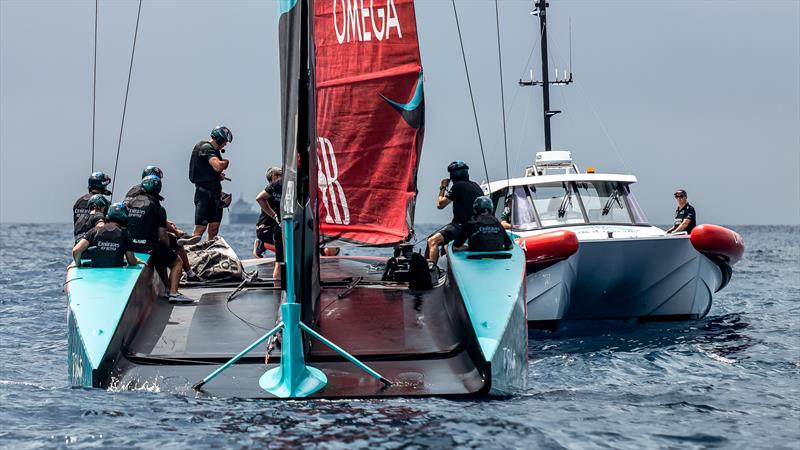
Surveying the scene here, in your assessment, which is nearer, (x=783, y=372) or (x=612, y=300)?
(x=783, y=372)

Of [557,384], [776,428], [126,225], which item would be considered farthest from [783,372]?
[126,225]

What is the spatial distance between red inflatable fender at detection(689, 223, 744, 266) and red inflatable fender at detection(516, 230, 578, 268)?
2.00 metres

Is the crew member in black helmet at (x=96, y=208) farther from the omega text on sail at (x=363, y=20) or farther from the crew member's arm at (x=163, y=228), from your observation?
the omega text on sail at (x=363, y=20)

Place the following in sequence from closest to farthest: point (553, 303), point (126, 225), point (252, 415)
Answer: point (252, 415), point (126, 225), point (553, 303)

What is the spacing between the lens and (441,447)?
18.1 feet

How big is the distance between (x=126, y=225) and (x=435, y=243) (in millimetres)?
3253

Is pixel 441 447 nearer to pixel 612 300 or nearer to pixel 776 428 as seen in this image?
pixel 776 428

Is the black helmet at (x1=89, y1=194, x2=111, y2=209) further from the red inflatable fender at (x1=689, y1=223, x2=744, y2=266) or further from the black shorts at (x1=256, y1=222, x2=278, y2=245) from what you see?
the red inflatable fender at (x1=689, y1=223, x2=744, y2=266)

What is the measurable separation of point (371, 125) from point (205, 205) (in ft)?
7.02

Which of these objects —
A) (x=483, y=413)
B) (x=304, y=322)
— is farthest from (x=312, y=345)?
(x=483, y=413)

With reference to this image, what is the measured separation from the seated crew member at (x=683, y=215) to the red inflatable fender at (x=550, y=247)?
3.40 m

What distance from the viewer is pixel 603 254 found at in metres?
13.1

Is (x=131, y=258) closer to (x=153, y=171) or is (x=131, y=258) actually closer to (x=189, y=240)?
(x=153, y=171)

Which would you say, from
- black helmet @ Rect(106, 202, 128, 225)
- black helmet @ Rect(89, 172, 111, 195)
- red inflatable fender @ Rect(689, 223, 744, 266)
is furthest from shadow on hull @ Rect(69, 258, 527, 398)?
red inflatable fender @ Rect(689, 223, 744, 266)
